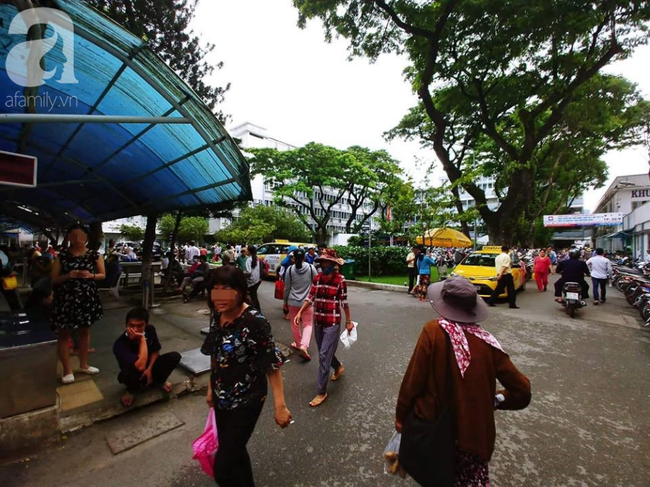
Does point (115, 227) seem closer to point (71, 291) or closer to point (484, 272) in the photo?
point (71, 291)

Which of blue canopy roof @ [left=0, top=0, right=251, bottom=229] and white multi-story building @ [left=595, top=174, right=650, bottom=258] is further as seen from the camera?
white multi-story building @ [left=595, top=174, right=650, bottom=258]

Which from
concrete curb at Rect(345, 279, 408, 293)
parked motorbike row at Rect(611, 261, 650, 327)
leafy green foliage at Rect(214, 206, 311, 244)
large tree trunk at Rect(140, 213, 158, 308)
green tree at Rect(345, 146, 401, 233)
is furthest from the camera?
leafy green foliage at Rect(214, 206, 311, 244)

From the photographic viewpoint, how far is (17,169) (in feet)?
8.29

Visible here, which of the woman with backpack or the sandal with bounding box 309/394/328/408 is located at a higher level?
the woman with backpack

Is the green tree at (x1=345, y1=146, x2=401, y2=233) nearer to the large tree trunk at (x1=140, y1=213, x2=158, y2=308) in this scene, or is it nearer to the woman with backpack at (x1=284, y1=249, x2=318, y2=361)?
the large tree trunk at (x1=140, y1=213, x2=158, y2=308)

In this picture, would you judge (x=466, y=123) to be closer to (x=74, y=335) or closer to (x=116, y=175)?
(x=116, y=175)

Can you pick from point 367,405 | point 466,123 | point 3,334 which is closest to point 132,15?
point 3,334

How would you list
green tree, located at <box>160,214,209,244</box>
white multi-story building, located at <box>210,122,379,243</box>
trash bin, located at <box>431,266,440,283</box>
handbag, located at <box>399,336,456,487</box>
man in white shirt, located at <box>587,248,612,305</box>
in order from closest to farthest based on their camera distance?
1. handbag, located at <box>399,336,456,487</box>
2. man in white shirt, located at <box>587,248,612,305</box>
3. trash bin, located at <box>431,266,440,283</box>
4. green tree, located at <box>160,214,209,244</box>
5. white multi-story building, located at <box>210,122,379,243</box>

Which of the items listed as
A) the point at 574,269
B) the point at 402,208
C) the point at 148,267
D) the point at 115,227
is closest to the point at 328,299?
the point at 148,267

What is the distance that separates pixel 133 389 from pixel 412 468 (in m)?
2.98

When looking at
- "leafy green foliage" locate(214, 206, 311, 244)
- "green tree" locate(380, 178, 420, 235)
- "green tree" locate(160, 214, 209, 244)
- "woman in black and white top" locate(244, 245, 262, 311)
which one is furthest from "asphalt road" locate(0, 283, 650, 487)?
"green tree" locate(160, 214, 209, 244)

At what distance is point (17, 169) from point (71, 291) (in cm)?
156

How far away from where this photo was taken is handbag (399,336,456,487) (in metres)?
1.47

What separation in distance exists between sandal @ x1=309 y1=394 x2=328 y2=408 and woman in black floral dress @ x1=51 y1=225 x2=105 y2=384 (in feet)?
8.83
